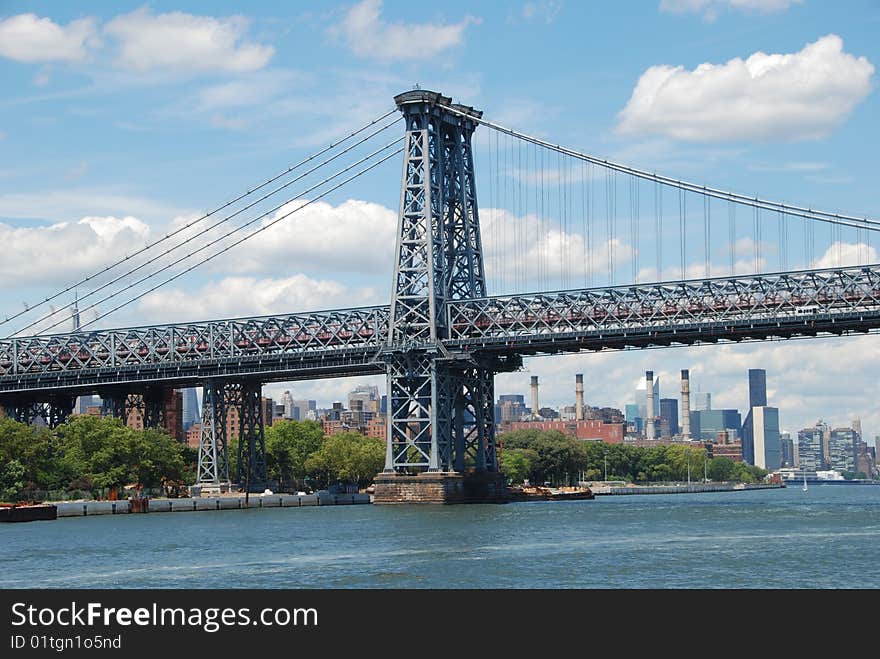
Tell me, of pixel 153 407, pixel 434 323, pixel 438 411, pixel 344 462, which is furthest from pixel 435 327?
pixel 344 462

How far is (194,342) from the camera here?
444 ft

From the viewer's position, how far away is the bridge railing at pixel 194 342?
125 metres

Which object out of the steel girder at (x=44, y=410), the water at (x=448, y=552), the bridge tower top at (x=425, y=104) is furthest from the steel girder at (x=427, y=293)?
the steel girder at (x=44, y=410)

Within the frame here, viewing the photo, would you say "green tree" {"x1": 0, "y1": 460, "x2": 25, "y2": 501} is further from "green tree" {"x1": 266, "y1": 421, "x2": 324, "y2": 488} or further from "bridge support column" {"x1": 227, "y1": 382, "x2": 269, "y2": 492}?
"green tree" {"x1": 266, "y1": 421, "x2": 324, "y2": 488}

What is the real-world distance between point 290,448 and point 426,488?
54863mm

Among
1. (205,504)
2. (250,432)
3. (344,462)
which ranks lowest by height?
(205,504)

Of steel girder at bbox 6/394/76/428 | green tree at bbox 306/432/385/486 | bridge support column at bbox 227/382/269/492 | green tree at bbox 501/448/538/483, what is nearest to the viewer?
bridge support column at bbox 227/382/269/492

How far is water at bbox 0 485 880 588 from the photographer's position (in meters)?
50.8

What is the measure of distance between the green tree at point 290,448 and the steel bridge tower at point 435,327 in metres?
37.1

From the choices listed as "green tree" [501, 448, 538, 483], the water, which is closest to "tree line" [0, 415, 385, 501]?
the water

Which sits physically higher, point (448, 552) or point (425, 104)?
point (425, 104)

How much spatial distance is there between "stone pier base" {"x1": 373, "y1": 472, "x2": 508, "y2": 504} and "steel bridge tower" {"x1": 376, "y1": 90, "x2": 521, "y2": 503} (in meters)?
0.08

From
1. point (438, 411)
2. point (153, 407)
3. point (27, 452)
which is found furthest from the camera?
point (153, 407)

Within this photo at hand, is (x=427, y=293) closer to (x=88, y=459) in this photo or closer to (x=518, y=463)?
(x=88, y=459)
